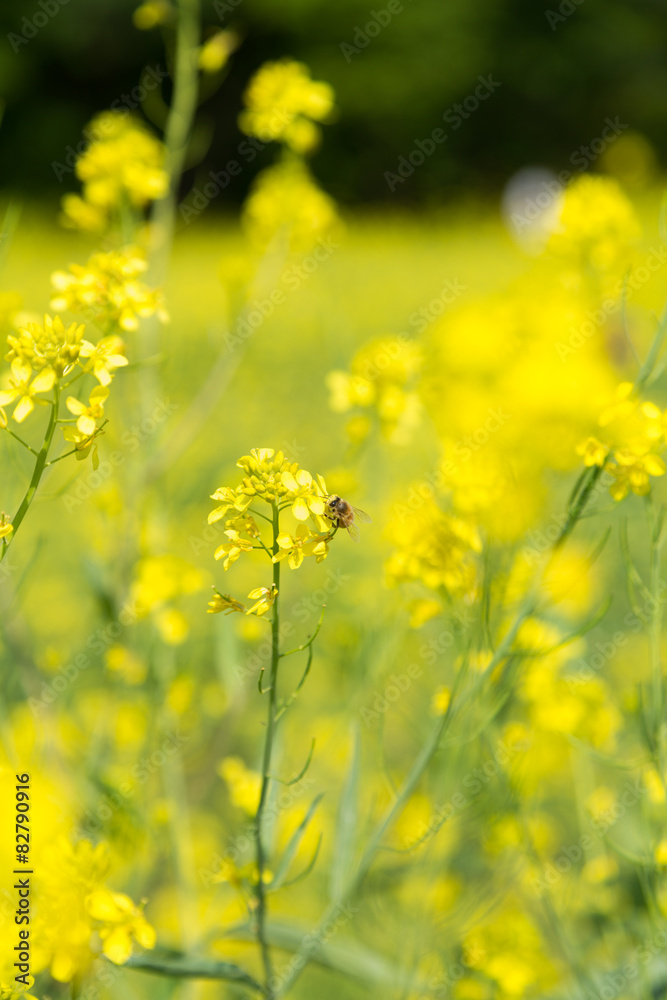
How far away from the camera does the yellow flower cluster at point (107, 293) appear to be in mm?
726

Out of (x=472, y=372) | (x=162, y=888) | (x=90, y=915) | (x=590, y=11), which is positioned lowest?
(x=90, y=915)

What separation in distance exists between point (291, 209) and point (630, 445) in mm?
929

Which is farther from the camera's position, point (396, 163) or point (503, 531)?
point (396, 163)

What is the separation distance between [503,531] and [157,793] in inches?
46.9

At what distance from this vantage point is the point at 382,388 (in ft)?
3.38

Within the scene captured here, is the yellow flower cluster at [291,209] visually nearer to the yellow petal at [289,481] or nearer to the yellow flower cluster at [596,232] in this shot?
the yellow flower cluster at [596,232]

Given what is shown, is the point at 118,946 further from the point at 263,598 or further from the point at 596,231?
the point at 596,231

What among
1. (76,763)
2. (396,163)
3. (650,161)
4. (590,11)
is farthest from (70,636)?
(590,11)

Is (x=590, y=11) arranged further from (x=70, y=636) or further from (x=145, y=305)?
(x=145, y=305)

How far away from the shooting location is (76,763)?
1.38 metres

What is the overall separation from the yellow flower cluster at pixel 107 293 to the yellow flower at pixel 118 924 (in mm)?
418

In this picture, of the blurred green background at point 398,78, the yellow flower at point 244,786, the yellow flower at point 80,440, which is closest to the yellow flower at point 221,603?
the yellow flower at point 80,440

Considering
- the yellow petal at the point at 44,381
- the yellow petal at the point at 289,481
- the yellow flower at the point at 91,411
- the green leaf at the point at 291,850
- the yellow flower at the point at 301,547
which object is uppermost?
the yellow petal at the point at 44,381

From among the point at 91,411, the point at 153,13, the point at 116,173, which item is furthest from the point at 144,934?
the point at 153,13
